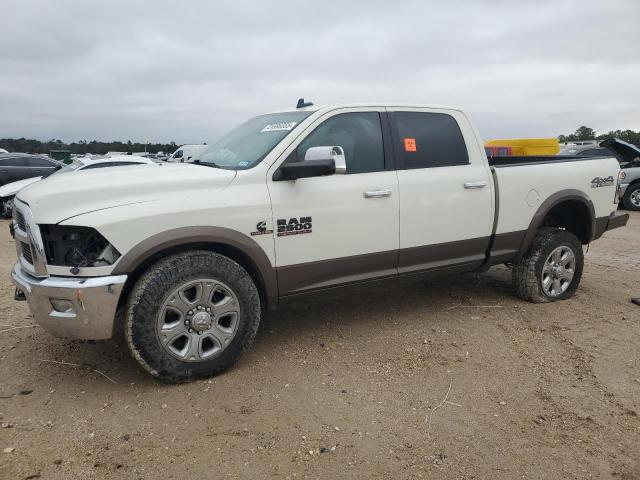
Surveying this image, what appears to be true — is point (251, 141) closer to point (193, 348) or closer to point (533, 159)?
point (193, 348)

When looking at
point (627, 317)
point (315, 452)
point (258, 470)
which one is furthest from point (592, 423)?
point (627, 317)

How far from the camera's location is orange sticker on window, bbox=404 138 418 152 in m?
4.26

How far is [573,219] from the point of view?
5.53 metres

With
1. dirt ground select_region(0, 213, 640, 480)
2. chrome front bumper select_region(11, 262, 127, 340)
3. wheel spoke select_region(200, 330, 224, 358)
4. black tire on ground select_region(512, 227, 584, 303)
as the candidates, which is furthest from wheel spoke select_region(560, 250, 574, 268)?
chrome front bumper select_region(11, 262, 127, 340)

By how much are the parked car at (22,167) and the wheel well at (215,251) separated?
12.9 metres

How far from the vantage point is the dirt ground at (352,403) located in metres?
2.64

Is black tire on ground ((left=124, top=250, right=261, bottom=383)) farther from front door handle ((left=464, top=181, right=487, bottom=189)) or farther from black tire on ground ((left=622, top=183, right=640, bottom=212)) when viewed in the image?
black tire on ground ((left=622, top=183, right=640, bottom=212))

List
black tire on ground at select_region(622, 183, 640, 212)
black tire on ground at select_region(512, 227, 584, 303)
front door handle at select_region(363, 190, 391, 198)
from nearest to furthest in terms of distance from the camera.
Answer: front door handle at select_region(363, 190, 391, 198) < black tire on ground at select_region(512, 227, 584, 303) < black tire on ground at select_region(622, 183, 640, 212)

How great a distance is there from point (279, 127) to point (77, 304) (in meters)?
1.95

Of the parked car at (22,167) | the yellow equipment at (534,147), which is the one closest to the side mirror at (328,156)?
the yellow equipment at (534,147)

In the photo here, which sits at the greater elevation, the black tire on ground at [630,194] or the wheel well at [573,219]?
the wheel well at [573,219]

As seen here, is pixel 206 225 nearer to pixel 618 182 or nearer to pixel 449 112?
pixel 449 112

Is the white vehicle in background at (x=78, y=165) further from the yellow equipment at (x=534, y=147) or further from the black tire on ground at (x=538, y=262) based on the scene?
the black tire on ground at (x=538, y=262)

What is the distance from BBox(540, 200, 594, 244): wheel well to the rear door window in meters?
1.46
